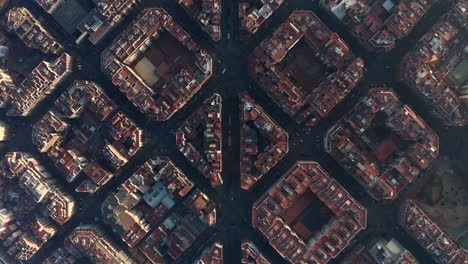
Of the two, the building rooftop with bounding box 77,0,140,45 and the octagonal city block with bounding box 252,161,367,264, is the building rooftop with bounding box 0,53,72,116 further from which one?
the octagonal city block with bounding box 252,161,367,264

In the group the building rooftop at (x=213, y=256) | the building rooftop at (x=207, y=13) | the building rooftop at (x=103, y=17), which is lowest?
the building rooftop at (x=213, y=256)

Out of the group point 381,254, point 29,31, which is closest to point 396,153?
point 381,254

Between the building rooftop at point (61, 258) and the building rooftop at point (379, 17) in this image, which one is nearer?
the building rooftop at point (379, 17)

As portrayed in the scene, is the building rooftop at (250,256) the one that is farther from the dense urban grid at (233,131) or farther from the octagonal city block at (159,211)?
the octagonal city block at (159,211)

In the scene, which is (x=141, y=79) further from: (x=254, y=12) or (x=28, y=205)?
(x=28, y=205)

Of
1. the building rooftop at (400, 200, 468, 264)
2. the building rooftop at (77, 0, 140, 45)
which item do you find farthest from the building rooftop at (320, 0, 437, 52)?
the building rooftop at (77, 0, 140, 45)

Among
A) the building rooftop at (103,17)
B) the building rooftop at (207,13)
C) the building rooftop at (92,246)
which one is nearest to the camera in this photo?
the building rooftop at (207,13)

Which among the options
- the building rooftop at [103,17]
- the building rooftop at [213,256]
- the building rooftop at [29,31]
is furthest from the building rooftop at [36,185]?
the building rooftop at [213,256]
